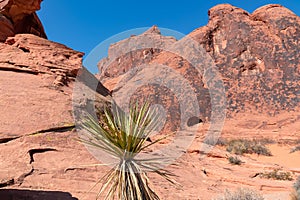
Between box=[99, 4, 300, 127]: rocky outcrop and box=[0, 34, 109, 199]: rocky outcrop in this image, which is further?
box=[99, 4, 300, 127]: rocky outcrop

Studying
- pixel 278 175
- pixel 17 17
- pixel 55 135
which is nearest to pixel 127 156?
pixel 55 135

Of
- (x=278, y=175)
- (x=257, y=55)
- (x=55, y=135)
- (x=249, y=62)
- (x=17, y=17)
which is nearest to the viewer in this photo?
(x=55, y=135)

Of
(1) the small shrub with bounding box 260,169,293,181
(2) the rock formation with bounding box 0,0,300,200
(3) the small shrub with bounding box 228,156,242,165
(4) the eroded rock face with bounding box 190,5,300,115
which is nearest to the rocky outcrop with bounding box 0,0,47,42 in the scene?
(2) the rock formation with bounding box 0,0,300,200

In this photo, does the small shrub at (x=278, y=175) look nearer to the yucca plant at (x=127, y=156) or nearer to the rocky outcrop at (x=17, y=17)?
the yucca plant at (x=127, y=156)

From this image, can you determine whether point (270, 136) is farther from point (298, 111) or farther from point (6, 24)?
point (6, 24)

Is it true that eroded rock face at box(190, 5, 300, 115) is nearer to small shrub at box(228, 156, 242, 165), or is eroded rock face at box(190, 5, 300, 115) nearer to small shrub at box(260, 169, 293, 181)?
small shrub at box(228, 156, 242, 165)

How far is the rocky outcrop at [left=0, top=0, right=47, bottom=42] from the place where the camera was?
13.8 meters

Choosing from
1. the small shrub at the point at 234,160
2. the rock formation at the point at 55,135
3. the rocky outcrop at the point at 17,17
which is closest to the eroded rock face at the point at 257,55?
the rock formation at the point at 55,135

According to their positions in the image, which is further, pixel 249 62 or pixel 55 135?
pixel 249 62

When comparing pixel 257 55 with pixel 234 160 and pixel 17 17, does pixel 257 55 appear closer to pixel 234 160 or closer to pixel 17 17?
pixel 234 160

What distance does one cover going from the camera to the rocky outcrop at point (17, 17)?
13.8m

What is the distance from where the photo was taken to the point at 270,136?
86.4 ft

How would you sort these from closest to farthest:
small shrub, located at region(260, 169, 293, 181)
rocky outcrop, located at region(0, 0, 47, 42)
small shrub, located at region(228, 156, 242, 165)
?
small shrub, located at region(260, 169, 293, 181), rocky outcrop, located at region(0, 0, 47, 42), small shrub, located at region(228, 156, 242, 165)

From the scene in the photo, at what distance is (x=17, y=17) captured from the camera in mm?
14734
